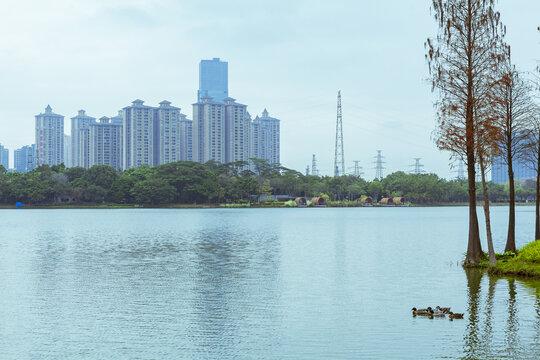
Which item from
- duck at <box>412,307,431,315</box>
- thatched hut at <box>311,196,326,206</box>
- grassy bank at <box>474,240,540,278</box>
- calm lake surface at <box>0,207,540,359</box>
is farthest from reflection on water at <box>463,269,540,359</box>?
thatched hut at <box>311,196,326,206</box>

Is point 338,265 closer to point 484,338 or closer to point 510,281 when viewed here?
point 510,281

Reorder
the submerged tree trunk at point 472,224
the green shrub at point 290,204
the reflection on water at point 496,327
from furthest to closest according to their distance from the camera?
the green shrub at point 290,204, the submerged tree trunk at point 472,224, the reflection on water at point 496,327

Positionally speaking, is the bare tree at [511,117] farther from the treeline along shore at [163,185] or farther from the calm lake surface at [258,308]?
the treeline along shore at [163,185]

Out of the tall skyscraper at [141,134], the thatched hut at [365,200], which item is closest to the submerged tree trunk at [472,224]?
the thatched hut at [365,200]

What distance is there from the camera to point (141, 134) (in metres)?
194

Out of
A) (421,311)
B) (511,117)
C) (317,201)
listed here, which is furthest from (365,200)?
(421,311)

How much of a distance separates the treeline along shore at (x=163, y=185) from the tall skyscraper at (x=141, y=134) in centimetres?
4858

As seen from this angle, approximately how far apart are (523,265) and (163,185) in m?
112

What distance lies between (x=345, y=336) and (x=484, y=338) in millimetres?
2984

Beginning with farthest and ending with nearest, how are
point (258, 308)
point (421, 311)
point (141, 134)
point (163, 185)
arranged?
point (141, 134), point (163, 185), point (258, 308), point (421, 311)

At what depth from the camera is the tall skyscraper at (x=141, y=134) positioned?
19325 cm

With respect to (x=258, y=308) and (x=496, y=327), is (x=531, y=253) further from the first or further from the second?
(x=258, y=308)

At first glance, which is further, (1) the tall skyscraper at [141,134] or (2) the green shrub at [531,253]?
(1) the tall skyscraper at [141,134]

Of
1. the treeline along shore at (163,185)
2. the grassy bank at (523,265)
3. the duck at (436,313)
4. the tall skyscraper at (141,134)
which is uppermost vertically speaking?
the tall skyscraper at (141,134)
